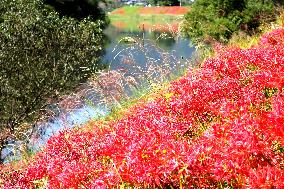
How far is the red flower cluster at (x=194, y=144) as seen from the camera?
11.6 ft

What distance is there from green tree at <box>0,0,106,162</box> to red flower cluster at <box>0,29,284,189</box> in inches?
429

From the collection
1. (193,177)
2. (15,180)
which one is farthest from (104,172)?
(15,180)

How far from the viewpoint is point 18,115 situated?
1753cm

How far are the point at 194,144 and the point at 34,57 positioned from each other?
15.0m

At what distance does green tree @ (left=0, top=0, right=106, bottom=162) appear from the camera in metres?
17.1

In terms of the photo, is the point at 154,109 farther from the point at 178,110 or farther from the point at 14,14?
the point at 14,14

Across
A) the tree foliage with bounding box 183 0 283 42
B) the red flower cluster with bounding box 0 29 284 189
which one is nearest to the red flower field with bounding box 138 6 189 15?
the tree foliage with bounding box 183 0 283 42

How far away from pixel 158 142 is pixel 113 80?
5.81 m

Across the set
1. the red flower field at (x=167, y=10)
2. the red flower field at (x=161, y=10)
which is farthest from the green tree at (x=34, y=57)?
the red flower field at (x=167, y=10)

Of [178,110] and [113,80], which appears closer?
[178,110]

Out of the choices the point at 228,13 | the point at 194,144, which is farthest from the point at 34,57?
the point at 228,13

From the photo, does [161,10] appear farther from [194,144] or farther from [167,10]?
[194,144]

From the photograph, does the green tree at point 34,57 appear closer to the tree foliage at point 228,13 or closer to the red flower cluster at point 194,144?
the red flower cluster at point 194,144

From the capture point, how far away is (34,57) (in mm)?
18141
